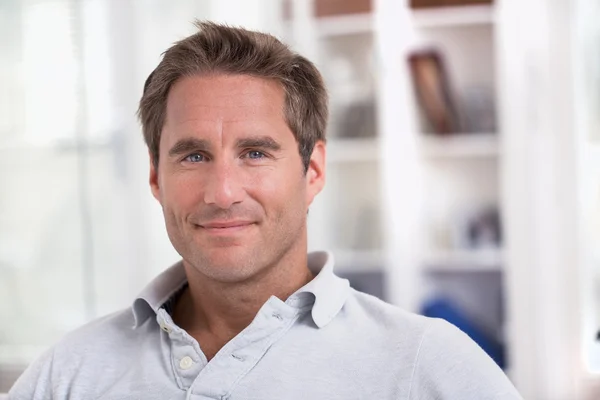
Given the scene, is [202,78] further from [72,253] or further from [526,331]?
[526,331]

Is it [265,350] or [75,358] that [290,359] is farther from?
[75,358]

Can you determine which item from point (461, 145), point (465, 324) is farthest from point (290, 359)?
point (461, 145)

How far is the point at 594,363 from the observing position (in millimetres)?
3520

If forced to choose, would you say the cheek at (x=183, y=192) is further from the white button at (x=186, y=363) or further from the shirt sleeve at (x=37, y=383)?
the shirt sleeve at (x=37, y=383)

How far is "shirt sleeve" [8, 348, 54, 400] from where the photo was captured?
1506mm

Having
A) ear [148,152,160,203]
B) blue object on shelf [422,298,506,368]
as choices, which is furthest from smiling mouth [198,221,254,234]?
blue object on shelf [422,298,506,368]

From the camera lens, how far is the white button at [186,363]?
141cm

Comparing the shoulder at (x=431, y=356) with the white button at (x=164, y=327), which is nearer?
the shoulder at (x=431, y=356)

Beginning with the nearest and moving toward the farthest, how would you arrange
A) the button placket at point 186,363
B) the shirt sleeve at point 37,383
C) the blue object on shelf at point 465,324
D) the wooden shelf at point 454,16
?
1. the button placket at point 186,363
2. the shirt sleeve at point 37,383
3. the blue object on shelf at point 465,324
4. the wooden shelf at point 454,16

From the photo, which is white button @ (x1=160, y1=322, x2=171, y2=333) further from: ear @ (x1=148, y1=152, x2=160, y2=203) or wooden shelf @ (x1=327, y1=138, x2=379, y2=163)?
wooden shelf @ (x1=327, y1=138, x2=379, y2=163)

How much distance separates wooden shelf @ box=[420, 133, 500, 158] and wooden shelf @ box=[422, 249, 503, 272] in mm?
416

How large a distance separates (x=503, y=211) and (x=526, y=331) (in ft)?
1.59

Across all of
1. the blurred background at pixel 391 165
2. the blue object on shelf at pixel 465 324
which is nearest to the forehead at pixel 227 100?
the blurred background at pixel 391 165

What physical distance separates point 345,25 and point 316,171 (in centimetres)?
244
